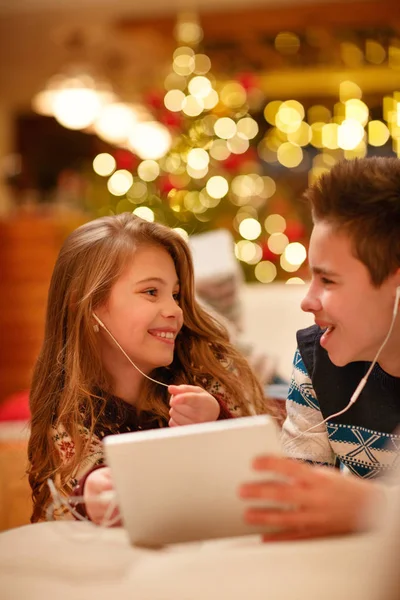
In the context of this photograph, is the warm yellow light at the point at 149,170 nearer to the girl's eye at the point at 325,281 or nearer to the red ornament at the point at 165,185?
the red ornament at the point at 165,185

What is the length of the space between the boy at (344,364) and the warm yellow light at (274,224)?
75.0 inches

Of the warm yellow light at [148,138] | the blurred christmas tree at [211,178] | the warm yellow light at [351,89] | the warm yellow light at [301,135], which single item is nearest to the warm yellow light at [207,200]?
the blurred christmas tree at [211,178]

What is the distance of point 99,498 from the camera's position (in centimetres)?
95

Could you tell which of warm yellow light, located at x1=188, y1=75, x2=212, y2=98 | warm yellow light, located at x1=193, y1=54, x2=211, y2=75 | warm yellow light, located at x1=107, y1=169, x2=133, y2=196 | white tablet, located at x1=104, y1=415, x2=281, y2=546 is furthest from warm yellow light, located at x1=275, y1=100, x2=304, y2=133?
white tablet, located at x1=104, y1=415, x2=281, y2=546

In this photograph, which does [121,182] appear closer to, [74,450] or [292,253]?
[292,253]

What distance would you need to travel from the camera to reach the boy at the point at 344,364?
79 centimetres

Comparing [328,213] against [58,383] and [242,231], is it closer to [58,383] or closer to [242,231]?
[58,383]

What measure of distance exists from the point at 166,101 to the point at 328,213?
5.48ft

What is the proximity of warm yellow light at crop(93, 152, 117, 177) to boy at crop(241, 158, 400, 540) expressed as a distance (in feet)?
6.21

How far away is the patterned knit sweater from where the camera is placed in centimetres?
112

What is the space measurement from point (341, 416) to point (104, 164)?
2.15 metres

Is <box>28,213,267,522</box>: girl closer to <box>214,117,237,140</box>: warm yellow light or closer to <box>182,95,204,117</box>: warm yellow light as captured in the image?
<box>182,95,204,117</box>: warm yellow light

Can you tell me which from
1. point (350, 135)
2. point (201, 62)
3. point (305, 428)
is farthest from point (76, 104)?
point (305, 428)

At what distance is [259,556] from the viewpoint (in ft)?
A: 2.56
